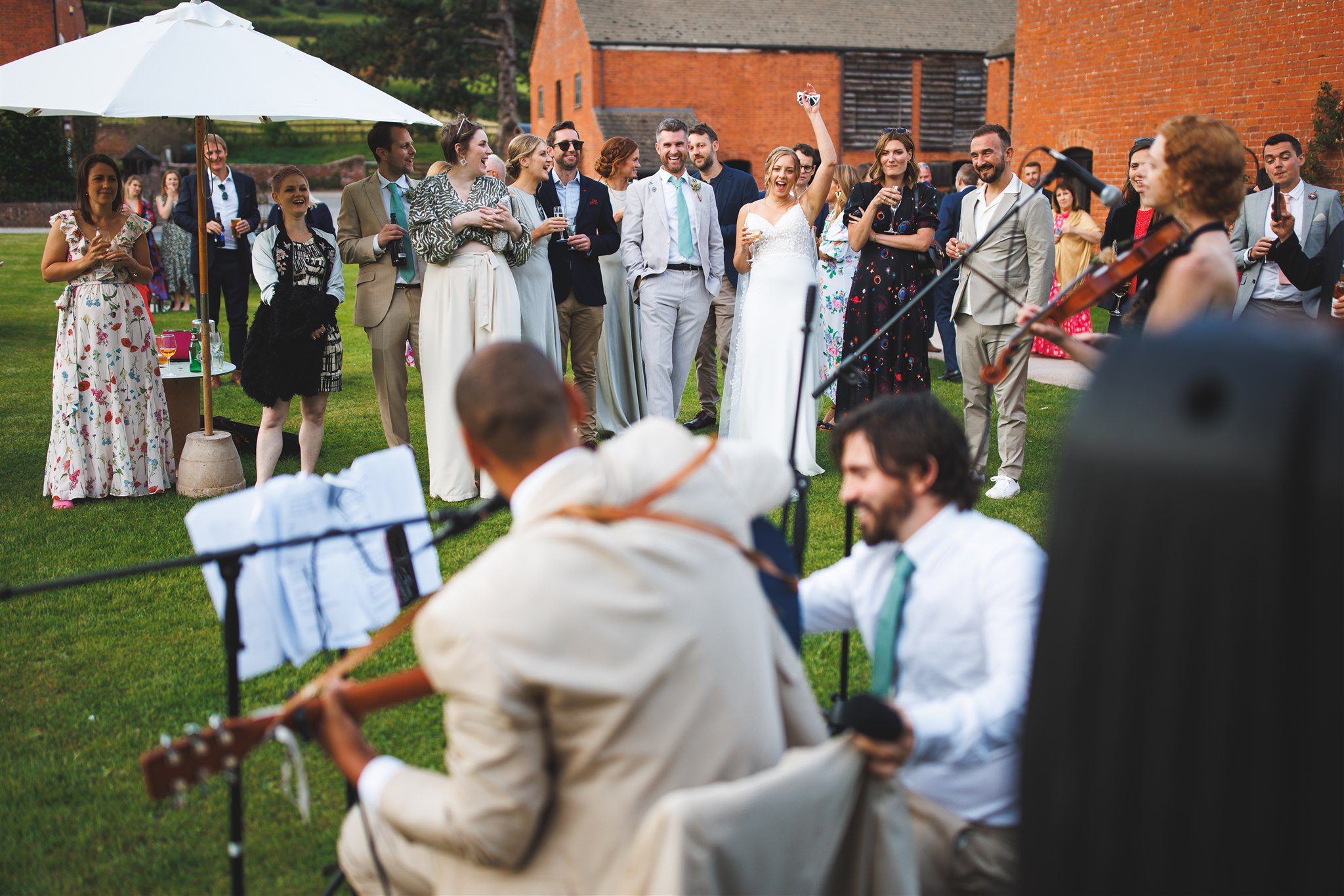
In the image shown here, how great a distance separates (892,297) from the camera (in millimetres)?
7793

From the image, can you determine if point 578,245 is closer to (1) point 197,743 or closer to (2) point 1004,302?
(2) point 1004,302

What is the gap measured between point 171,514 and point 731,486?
5.50 m

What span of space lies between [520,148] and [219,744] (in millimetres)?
5886

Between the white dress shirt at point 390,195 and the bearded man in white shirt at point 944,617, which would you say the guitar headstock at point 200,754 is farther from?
the white dress shirt at point 390,195

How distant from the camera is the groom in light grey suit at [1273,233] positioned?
6852 millimetres

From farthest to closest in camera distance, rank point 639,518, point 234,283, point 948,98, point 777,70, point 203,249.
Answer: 1. point 948,98
2. point 777,70
3. point 234,283
4. point 203,249
5. point 639,518

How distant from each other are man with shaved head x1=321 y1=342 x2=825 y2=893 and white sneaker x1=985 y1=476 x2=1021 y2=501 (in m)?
4.97

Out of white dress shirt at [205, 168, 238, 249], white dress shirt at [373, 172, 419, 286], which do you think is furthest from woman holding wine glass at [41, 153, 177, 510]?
white dress shirt at [205, 168, 238, 249]

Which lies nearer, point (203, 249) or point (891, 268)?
point (203, 249)

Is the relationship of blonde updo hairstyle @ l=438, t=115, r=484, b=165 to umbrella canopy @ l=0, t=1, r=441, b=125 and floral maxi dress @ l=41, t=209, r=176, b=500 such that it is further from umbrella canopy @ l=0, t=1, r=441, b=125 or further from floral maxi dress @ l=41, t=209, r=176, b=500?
floral maxi dress @ l=41, t=209, r=176, b=500

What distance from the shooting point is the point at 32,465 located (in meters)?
7.74

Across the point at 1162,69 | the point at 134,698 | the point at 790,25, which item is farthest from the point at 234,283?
the point at 790,25

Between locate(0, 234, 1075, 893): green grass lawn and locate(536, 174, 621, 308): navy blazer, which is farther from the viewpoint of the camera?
locate(536, 174, 621, 308): navy blazer

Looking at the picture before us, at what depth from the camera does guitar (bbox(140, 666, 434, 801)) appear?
186cm
